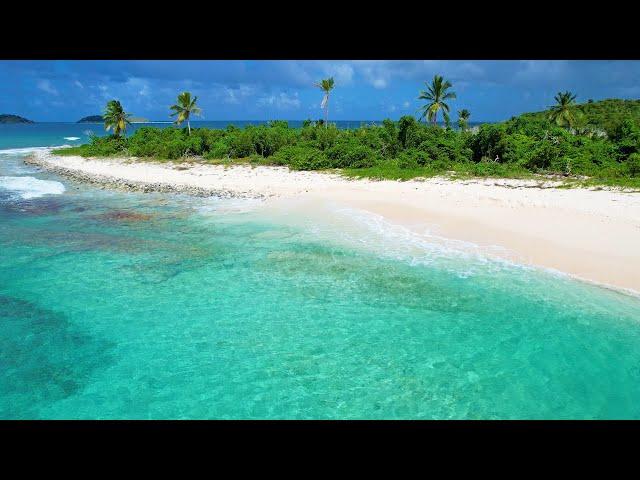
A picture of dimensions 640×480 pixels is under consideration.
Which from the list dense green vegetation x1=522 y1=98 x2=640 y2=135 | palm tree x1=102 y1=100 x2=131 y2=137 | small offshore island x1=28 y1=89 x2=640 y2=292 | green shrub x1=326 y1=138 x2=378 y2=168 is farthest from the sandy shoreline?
dense green vegetation x1=522 y1=98 x2=640 y2=135

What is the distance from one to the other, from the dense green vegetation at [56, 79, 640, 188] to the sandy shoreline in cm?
254

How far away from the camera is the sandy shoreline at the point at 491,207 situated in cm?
1349

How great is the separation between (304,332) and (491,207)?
41.3 feet

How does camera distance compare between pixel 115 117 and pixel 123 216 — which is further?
pixel 115 117

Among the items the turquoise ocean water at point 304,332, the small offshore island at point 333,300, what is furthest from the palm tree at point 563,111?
the turquoise ocean water at point 304,332

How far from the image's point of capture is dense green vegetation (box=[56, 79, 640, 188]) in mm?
26891

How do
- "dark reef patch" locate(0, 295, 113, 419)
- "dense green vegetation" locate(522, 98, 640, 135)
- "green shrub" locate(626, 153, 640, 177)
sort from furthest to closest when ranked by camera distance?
"dense green vegetation" locate(522, 98, 640, 135) → "green shrub" locate(626, 153, 640, 177) → "dark reef patch" locate(0, 295, 113, 419)

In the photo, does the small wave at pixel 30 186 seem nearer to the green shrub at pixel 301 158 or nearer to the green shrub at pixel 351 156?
the green shrub at pixel 301 158

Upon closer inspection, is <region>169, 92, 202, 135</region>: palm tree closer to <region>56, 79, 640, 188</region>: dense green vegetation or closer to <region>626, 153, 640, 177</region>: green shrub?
<region>56, 79, 640, 188</region>: dense green vegetation

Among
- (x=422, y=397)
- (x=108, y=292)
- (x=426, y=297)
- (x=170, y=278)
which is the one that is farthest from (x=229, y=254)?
(x=422, y=397)

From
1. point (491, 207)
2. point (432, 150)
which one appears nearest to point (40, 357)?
point (491, 207)

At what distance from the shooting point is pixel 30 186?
100ft

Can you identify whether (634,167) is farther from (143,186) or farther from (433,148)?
(143,186)
